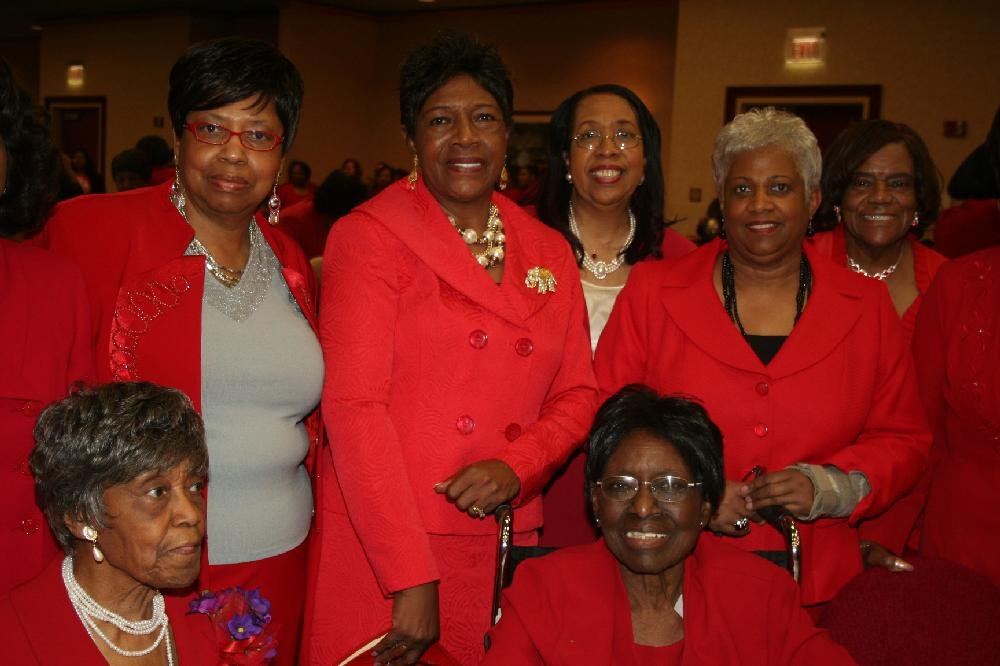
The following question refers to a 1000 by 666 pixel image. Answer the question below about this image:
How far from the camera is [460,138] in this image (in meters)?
2.79

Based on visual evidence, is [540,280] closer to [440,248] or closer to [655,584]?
[440,248]

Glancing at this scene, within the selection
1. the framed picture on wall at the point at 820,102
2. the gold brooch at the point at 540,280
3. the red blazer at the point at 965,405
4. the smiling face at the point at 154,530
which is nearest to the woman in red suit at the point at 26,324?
the smiling face at the point at 154,530

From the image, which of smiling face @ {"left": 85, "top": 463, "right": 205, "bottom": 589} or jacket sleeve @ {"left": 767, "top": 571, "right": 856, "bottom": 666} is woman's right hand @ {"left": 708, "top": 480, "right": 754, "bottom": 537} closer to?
jacket sleeve @ {"left": 767, "top": 571, "right": 856, "bottom": 666}

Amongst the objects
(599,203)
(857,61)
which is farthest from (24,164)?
(857,61)

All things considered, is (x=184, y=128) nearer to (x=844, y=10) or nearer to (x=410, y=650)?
(x=410, y=650)

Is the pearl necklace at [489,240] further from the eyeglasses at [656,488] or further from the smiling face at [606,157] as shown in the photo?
the eyeglasses at [656,488]

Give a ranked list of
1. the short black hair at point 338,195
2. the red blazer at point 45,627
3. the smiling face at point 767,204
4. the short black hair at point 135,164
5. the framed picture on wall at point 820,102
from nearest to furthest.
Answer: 1. the red blazer at point 45,627
2. the smiling face at point 767,204
3. the short black hair at point 338,195
4. the short black hair at point 135,164
5. the framed picture on wall at point 820,102

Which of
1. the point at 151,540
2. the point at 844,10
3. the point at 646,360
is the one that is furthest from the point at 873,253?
the point at 844,10

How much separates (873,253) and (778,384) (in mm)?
1090

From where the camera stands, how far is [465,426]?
8.86 feet

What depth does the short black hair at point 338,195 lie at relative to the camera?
6254mm

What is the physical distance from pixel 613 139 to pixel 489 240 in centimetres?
78

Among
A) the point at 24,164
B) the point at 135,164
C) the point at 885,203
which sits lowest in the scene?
the point at 24,164

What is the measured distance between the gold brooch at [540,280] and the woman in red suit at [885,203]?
4.17 ft
